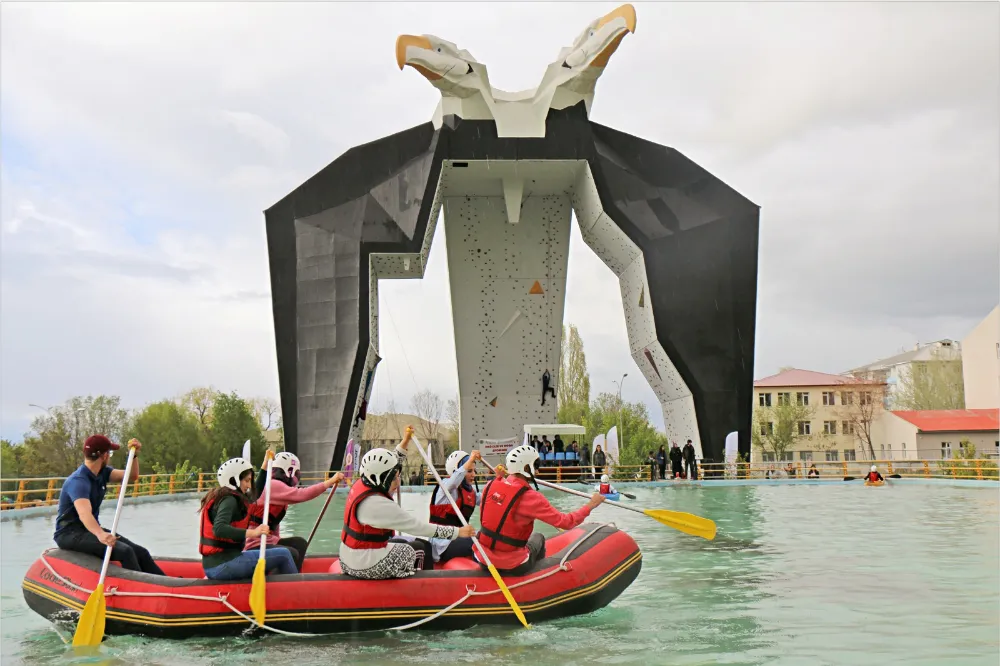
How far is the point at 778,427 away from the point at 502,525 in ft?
167

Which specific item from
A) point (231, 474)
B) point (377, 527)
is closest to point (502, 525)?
point (377, 527)

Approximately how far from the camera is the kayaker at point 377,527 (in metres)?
6.10

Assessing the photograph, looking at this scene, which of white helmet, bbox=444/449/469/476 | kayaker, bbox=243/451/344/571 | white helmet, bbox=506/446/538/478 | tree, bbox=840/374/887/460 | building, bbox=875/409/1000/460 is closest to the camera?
white helmet, bbox=506/446/538/478

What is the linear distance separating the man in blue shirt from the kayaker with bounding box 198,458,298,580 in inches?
29.5

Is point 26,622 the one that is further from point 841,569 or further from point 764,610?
point 841,569

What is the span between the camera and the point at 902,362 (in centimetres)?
7675

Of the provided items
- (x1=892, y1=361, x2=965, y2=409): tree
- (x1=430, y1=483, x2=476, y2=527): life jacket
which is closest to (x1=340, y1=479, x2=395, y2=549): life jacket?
(x1=430, y1=483, x2=476, y2=527): life jacket

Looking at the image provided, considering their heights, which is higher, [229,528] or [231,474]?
[231,474]

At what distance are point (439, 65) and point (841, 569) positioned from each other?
21157 mm

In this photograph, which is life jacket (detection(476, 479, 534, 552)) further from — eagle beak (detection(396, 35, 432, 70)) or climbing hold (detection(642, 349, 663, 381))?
climbing hold (detection(642, 349, 663, 381))

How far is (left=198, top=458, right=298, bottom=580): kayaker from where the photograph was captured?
612 cm

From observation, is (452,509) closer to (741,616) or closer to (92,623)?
(741,616)

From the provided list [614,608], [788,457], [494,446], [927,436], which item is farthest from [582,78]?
[788,457]

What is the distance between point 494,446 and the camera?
3272 cm
